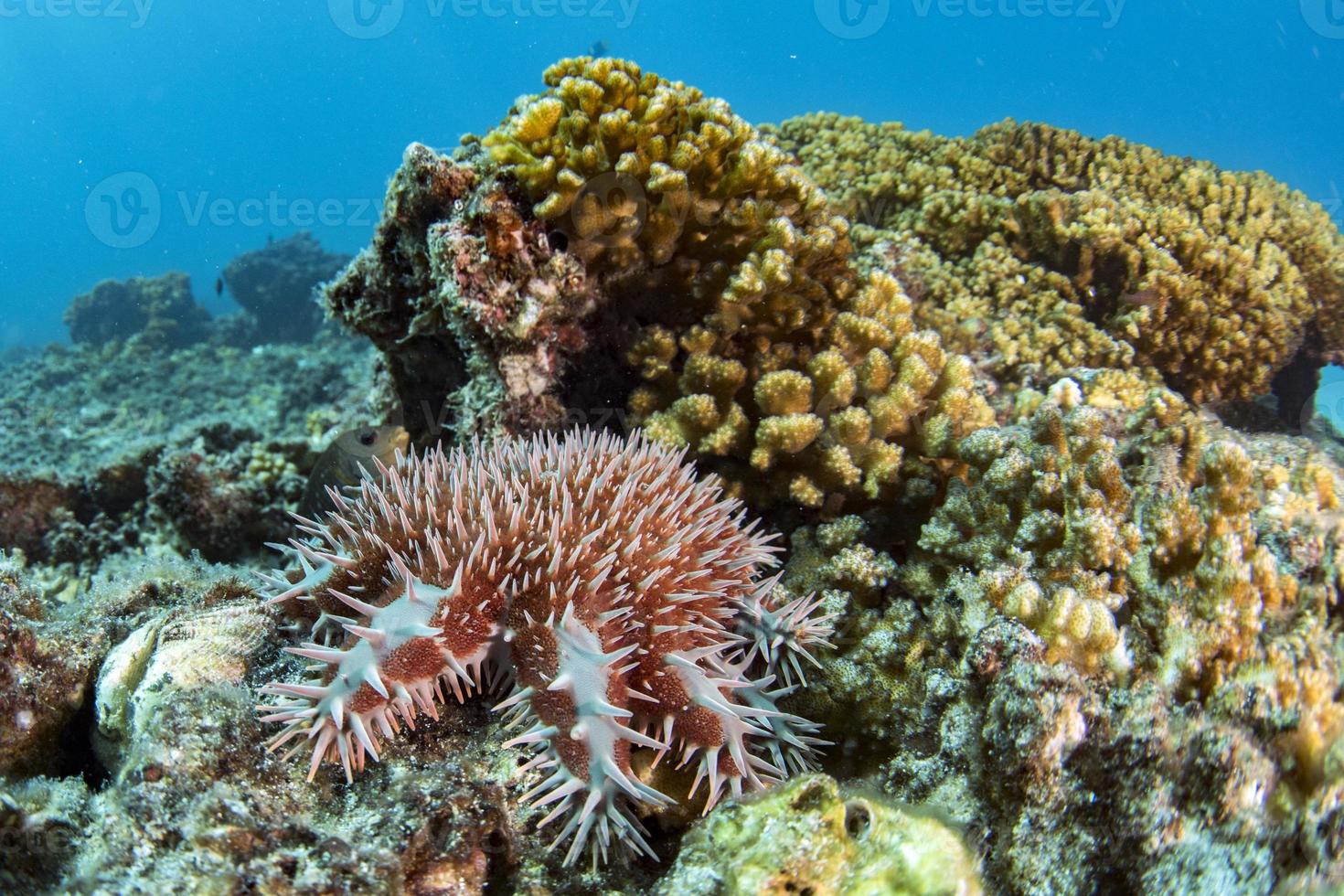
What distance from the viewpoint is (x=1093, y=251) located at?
548 cm

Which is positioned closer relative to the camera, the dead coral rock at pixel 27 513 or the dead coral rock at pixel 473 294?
the dead coral rock at pixel 473 294

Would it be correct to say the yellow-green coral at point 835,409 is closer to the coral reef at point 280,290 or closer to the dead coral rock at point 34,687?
the dead coral rock at point 34,687

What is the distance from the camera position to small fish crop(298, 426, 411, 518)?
4254 mm

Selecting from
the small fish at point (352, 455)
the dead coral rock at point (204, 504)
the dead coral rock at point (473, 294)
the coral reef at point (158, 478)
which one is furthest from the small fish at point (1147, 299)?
the dead coral rock at point (204, 504)

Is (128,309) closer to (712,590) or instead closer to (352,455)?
(352,455)

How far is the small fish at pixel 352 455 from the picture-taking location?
167 inches

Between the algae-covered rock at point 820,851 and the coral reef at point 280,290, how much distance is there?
73.9 feet

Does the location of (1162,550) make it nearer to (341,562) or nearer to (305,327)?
(341,562)

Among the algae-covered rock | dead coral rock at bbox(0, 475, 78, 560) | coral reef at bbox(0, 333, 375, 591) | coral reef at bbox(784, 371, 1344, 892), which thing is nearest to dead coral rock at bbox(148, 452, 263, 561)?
coral reef at bbox(0, 333, 375, 591)

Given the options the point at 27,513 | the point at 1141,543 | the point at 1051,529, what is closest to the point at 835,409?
the point at 1051,529

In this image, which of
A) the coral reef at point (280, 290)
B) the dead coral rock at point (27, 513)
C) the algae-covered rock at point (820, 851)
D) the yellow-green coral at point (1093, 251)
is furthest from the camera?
the coral reef at point (280, 290)

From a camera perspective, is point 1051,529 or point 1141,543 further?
point 1051,529

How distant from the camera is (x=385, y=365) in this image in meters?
5.38

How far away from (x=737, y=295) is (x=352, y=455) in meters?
2.58
